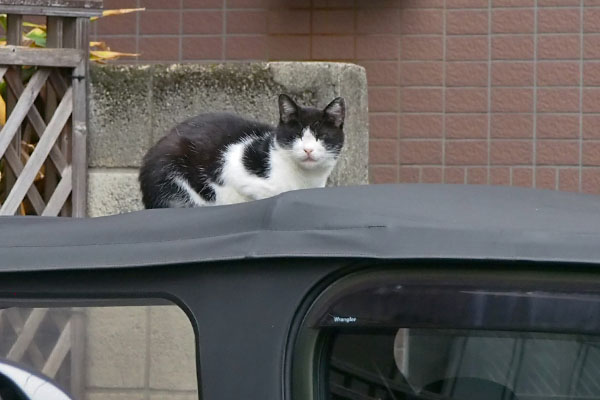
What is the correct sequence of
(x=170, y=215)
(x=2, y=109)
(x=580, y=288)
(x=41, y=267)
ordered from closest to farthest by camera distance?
(x=580, y=288) < (x=41, y=267) < (x=170, y=215) < (x=2, y=109)

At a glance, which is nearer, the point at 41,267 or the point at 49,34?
the point at 41,267

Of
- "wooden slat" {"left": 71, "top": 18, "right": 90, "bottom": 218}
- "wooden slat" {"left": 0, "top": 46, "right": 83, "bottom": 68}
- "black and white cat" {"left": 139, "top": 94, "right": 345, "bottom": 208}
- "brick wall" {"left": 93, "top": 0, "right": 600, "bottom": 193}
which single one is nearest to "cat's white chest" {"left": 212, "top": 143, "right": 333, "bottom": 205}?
"black and white cat" {"left": 139, "top": 94, "right": 345, "bottom": 208}

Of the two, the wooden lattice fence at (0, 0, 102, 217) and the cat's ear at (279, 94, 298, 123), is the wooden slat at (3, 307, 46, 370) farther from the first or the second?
the wooden lattice fence at (0, 0, 102, 217)

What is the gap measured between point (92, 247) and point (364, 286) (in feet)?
1.58

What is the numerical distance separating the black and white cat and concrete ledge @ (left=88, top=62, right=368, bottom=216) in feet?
2.02

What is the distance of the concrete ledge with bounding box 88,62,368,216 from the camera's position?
512cm

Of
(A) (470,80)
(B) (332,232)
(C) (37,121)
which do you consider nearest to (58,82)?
(C) (37,121)

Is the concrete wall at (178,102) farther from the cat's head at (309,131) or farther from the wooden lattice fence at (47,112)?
the cat's head at (309,131)

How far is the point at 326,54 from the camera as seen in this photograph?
691cm

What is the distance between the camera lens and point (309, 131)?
175 inches

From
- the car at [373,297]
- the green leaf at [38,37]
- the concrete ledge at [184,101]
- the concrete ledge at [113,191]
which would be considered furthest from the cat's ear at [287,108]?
the car at [373,297]

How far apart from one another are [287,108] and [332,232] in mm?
2759

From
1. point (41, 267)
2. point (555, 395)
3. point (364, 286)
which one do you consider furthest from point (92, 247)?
point (555, 395)

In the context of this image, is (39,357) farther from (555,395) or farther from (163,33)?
(163,33)
